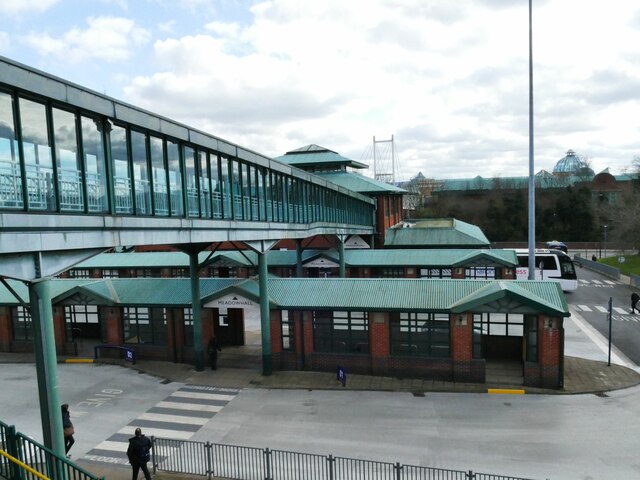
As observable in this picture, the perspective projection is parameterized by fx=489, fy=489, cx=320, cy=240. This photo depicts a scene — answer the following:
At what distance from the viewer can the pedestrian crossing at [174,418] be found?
547 inches

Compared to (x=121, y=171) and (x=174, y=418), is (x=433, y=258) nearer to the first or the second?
(x=174, y=418)

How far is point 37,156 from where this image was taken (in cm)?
958

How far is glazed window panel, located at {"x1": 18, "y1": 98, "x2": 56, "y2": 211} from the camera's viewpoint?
924 cm

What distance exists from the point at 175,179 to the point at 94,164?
156 inches

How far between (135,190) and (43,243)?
143 inches

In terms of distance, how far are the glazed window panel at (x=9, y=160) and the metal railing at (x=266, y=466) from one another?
6806 mm

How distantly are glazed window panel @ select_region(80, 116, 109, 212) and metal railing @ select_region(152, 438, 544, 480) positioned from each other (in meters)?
6.10

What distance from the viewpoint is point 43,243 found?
9352 mm

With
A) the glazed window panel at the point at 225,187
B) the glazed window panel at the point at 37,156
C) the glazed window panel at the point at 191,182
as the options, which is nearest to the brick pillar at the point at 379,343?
the glazed window panel at the point at 225,187

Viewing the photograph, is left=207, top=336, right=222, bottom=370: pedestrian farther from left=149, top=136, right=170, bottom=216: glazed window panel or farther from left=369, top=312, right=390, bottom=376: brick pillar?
left=149, top=136, right=170, bottom=216: glazed window panel

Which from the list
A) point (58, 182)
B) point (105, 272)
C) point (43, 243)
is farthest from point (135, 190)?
point (105, 272)

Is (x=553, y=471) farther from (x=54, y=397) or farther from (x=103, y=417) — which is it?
(x=103, y=417)

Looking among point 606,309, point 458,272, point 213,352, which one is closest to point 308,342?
point 213,352

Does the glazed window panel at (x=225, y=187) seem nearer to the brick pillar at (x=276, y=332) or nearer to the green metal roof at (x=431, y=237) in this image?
the brick pillar at (x=276, y=332)
